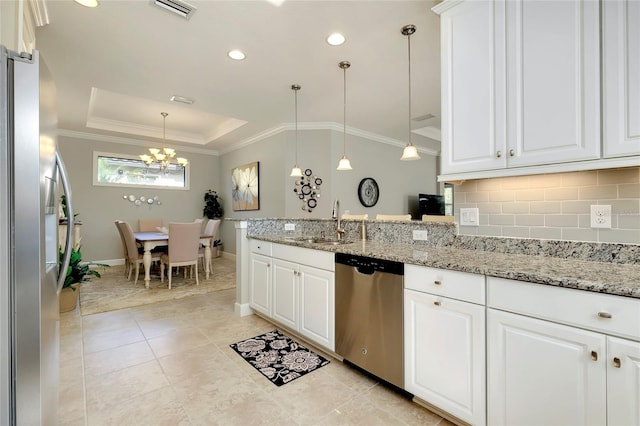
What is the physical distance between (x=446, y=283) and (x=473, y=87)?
46.0 inches

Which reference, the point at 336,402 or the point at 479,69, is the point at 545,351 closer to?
the point at 336,402

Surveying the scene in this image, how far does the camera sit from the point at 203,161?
7.11 metres

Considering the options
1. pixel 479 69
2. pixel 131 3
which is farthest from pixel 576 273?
pixel 131 3

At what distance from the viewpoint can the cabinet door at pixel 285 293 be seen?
8.18 feet

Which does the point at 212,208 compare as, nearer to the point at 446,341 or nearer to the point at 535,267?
the point at 446,341

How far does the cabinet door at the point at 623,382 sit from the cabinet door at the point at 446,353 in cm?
42

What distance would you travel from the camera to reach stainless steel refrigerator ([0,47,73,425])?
89 centimetres

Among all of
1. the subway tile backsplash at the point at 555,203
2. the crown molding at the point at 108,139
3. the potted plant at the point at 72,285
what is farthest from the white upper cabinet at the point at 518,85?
the crown molding at the point at 108,139

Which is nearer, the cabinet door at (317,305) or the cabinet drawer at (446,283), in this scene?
the cabinet drawer at (446,283)

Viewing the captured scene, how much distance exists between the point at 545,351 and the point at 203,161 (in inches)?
286

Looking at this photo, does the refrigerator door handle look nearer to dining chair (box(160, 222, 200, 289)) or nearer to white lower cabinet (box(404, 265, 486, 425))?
white lower cabinet (box(404, 265, 486, 425))

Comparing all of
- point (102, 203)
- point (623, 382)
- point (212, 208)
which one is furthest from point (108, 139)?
point (623, 382)

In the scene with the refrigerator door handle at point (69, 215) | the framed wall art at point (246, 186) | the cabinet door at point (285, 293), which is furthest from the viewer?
the framed wall art at point (246, 186)

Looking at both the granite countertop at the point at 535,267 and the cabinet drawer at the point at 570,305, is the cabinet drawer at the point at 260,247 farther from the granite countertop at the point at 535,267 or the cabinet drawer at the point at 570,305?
the cabinet drawer at the point at 570,305
